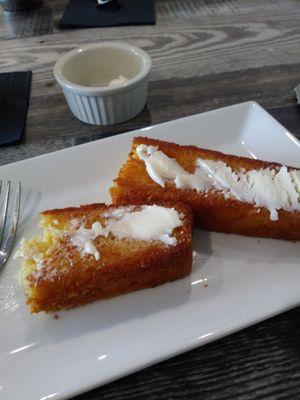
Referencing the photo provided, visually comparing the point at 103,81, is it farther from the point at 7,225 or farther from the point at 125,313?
the point at 125,313

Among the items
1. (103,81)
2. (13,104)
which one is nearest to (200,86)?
(103,81)

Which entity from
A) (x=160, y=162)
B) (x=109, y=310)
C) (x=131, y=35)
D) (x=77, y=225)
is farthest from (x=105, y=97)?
(x=131, y=35)

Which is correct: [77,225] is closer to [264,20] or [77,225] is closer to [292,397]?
[292,397]

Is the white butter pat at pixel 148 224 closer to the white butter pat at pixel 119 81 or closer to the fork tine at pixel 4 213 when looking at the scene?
the fork tine at pixel 4 213

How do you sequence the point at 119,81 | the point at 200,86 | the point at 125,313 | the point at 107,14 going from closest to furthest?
1. the point at 125,313
2. the point at 119,81
3. the point at 200,86
4. the point at 107,14

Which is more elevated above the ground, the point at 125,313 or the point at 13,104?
the point at 13,104

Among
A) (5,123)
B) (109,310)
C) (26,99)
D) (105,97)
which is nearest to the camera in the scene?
(109,310)
